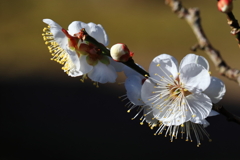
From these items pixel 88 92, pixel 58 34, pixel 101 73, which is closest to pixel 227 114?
pixel 101 73

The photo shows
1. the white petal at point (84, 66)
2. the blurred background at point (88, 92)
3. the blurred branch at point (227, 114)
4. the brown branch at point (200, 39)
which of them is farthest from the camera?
the blurred background at point (88, 92)

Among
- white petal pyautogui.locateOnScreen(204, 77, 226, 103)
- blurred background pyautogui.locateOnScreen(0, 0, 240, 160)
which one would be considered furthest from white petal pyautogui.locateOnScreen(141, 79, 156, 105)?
blurred background pyautogui.locateOnScreen(0, 0, 240, 160)

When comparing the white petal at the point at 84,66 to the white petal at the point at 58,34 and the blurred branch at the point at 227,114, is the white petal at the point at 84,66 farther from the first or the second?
the blurred branch at the point at 227,114

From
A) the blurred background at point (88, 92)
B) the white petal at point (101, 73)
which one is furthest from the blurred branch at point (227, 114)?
the blurred background at point (88, 92)

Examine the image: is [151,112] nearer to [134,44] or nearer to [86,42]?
[86,42]

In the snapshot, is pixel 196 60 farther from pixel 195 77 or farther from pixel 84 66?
pixel 84 66

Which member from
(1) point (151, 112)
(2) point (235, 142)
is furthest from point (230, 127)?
(1) point (151, 112)

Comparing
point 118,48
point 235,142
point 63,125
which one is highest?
point 118,48
